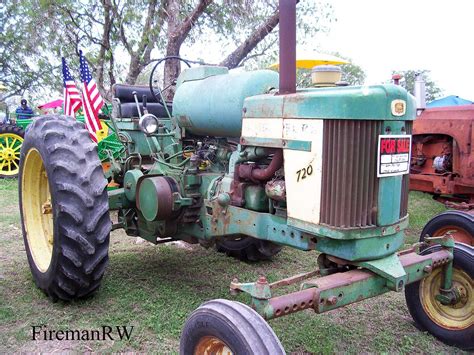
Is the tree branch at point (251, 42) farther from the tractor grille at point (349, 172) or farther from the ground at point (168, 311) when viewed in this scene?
the tractor grille at point (349, 172)

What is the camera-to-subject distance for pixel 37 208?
3811mm

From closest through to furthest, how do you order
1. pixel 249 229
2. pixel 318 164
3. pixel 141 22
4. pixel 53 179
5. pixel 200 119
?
pixel 318 164 → pixel 249 229 → pixel 53 179 → pixel 200 119 → pixel 141 22

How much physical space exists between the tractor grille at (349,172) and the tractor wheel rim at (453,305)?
1.00 m

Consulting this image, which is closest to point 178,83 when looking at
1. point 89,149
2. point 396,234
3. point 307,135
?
point 89,149

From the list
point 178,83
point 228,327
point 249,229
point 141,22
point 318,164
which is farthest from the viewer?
point 141,22

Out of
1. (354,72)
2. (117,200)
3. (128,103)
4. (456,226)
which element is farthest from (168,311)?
(354,72)

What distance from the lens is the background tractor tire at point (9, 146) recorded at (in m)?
9.46

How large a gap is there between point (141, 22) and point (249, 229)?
8933 millimetres

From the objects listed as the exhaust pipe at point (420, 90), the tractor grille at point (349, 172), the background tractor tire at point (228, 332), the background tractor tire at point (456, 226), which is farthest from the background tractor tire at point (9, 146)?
the tractor grille at point (349, 172)

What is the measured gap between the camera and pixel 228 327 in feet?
6.51

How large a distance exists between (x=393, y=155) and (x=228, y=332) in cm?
116

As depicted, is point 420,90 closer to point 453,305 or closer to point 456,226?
point 456,226

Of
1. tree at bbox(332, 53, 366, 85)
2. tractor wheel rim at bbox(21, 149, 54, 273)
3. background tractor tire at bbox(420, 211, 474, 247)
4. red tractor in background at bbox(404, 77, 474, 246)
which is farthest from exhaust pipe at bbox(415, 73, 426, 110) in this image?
tree at bbox(332, 53, 366, 85)

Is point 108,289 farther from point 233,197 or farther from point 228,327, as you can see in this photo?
point 228,327
